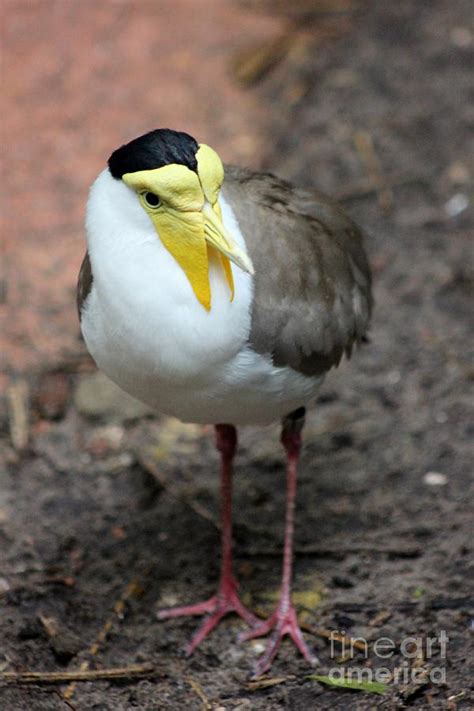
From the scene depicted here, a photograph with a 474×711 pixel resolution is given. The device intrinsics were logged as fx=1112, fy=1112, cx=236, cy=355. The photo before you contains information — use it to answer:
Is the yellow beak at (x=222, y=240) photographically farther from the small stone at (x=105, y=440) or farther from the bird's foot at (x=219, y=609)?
the small stone at (x=105, y=440)

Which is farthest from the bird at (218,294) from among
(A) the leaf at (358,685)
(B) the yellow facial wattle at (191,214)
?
(A) the leaf at (358,685)

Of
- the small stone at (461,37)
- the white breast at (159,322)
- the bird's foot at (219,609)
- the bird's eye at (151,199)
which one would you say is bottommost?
the bird's foot at (219,609)

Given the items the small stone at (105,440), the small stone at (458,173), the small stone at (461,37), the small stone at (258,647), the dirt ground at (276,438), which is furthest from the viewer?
the small stone at (461,37)

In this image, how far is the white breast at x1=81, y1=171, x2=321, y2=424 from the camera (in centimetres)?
358

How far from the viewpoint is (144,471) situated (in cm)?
536

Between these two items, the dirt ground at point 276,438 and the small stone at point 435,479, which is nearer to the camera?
the dirt ground at point 276,438

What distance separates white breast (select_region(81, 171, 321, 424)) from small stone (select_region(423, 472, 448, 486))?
143cm

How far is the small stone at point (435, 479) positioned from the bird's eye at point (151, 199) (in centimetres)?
219

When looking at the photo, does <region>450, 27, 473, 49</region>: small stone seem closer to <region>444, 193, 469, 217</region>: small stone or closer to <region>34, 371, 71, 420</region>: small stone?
<region>444, 193, 469, 217</region>: small stone

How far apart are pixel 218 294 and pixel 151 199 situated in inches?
14.8

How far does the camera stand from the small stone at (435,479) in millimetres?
5094

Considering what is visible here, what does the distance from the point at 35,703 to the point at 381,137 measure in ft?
14.8

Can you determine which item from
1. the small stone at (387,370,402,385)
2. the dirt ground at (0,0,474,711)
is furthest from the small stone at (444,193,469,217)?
the small stone at (387,370,402,385)

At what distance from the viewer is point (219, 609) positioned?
460 cm
